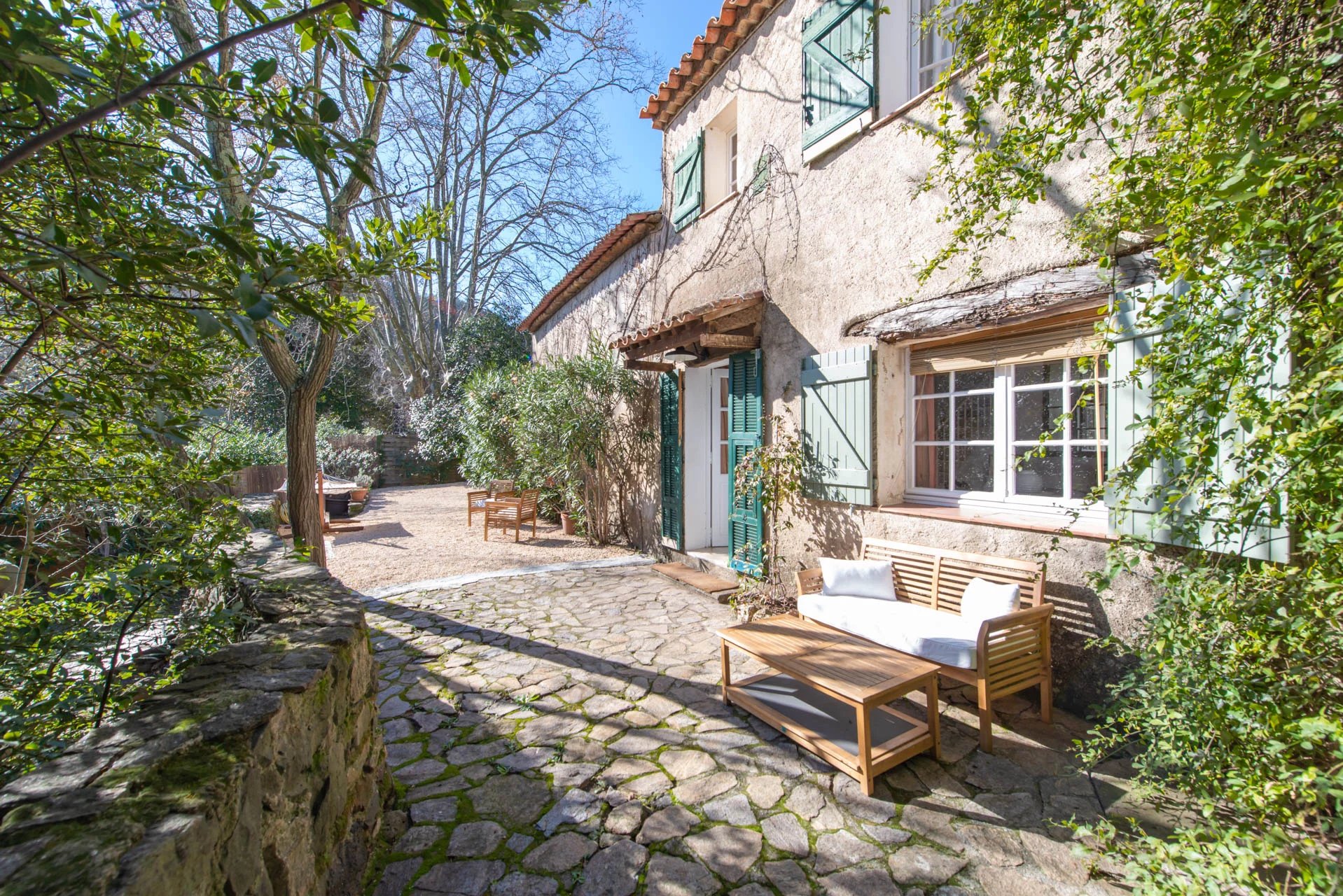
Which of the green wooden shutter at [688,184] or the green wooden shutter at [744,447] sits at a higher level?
the green wooden shutter at [688,184]

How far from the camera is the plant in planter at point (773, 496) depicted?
17.0 ft

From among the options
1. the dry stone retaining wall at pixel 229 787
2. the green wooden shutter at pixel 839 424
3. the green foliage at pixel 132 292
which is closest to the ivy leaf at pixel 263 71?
the green foliage at pixel 132 292

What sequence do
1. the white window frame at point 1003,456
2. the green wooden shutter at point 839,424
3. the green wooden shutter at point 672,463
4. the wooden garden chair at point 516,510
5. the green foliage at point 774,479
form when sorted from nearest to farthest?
the white window frame at point 1003,456 < the green wooden shutter at point 839,424 < the green foliage at point 774,479 < the green wooden shutter at point 672,463 < the wooden garden chair at point 516,510

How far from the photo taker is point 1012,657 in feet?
10.7

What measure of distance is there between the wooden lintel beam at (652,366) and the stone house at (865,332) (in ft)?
0.15

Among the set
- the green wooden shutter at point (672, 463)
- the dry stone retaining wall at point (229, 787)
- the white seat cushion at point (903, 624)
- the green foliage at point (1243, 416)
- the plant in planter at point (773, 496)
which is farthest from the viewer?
the green wooden shutter at point (672, 463)

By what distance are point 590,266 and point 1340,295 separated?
9.13 metres

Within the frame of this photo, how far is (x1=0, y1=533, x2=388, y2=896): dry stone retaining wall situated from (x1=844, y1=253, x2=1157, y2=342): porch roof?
3677 millimetres

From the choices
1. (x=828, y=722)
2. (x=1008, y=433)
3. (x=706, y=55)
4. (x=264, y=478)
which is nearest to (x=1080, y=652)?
(x=1008, y=433)

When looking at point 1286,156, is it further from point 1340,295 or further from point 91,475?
point 91,475

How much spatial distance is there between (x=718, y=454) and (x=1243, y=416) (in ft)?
18.3

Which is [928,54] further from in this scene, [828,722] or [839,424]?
[828,722]

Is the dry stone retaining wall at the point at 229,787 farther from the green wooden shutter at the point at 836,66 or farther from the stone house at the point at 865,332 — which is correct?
the green wooden shutter at the point at 836,66

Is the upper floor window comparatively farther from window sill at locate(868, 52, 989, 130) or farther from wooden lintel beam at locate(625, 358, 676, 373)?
wooden lintel beam at locate(625, 358, 676, 373)
